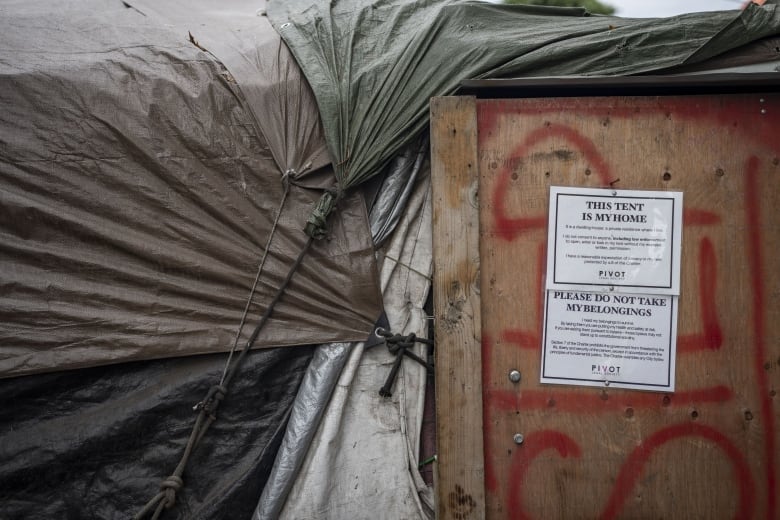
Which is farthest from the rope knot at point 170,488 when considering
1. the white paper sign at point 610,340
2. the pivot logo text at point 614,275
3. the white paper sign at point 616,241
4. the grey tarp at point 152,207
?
the pivot logo text at point 614,275

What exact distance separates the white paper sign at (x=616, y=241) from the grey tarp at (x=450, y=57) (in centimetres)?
60

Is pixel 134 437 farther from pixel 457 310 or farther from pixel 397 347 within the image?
pixel 457 310

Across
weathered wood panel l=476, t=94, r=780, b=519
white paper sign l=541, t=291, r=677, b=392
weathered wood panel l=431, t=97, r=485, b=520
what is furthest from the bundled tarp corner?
white paper sign l=541, t=291, r=677, b=392

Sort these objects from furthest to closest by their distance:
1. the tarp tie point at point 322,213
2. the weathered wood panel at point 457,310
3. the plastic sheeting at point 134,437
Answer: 1. the tarp tie point at point 322,213
2. the weathered wood panel at point 457,310
3. the plastic sheeting at point 134,437

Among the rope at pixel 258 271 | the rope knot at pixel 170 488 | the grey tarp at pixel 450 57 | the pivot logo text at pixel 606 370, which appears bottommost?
the rope knot at pixel 170 488

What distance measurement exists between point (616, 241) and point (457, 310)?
27.5 inches

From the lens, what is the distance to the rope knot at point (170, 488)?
2404 mm

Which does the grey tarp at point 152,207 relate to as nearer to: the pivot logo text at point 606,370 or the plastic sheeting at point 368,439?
the plastic sheeting at point 368,439

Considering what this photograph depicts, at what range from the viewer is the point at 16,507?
2361 millimetres

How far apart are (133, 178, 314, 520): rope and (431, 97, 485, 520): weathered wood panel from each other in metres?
0.62

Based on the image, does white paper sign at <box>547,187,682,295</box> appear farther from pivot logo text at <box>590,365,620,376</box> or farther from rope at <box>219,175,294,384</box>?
rope at <box>219,175,294,384</box>

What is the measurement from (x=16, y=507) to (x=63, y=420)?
358 mm

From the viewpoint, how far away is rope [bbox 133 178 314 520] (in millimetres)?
2404

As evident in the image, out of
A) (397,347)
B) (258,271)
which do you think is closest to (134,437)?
(258,271)
